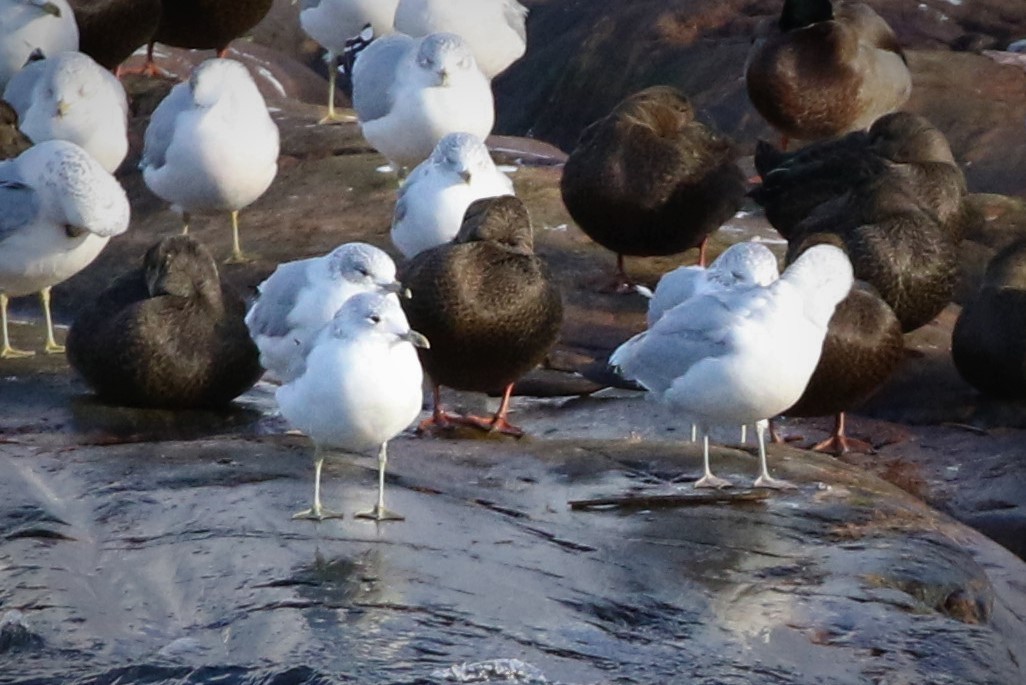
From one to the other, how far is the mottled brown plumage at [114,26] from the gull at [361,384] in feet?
24.3

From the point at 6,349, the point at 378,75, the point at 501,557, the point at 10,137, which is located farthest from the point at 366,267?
the point at 10,137

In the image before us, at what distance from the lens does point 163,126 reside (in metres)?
11.3

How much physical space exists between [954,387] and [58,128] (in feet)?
18.3

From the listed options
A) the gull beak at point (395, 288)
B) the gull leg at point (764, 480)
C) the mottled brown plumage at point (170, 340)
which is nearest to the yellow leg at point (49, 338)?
the mottled brown plumage at point (170, 340)

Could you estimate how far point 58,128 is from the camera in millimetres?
11836

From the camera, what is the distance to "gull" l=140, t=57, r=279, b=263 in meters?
11.0

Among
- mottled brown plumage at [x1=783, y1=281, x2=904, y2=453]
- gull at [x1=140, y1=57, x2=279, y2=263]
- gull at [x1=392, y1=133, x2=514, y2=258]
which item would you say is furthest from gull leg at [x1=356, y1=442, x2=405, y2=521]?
gull at [x1=140, y1=57, x2=279, y2=263]

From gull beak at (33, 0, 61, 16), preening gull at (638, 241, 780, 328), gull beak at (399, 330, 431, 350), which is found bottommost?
gull beak at (33, 0, 61, 16)

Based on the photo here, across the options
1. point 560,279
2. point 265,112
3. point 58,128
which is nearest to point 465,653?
point 560,279

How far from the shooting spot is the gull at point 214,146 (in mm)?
10984

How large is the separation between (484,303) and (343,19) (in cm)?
565

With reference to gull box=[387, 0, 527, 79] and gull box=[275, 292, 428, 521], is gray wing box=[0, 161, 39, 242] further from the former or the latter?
gull box=[387, 0, 527, 79]

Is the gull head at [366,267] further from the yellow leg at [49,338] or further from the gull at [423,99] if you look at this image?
the gull at [423,99]

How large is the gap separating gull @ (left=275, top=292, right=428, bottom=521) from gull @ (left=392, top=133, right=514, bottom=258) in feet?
10.2
